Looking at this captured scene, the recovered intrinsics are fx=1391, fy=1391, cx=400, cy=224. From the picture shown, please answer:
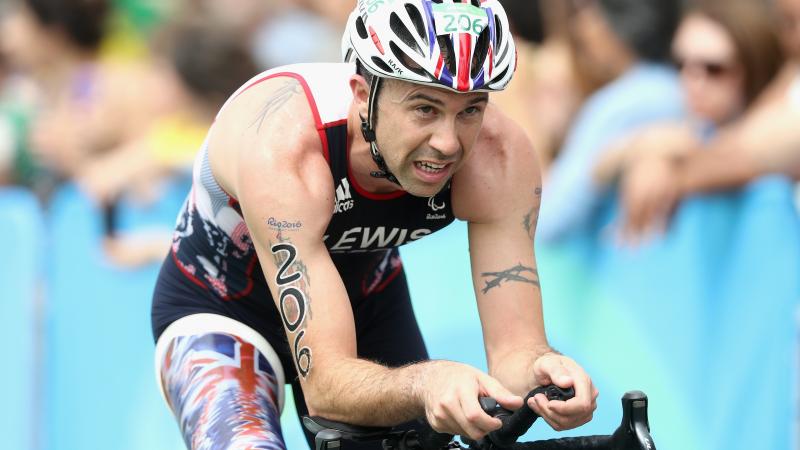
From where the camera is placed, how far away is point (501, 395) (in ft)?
12.9

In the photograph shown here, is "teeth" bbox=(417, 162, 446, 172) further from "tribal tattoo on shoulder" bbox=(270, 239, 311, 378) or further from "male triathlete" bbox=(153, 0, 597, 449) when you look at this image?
"tribal tattoo on shoulder" bbox=(270, 239, 311, 378)

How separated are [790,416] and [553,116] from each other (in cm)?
269

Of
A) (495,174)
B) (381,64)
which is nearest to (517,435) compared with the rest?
(495,174)

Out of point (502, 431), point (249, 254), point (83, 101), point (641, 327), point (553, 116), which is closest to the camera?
point (502, 431)

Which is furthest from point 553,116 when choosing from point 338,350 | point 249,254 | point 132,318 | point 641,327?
point 338,350

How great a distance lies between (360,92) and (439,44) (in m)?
0.46

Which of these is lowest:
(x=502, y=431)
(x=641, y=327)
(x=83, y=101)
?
(x=502, y=431)

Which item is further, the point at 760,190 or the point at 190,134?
the point at 190,134

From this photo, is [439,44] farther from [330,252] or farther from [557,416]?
[557,416]

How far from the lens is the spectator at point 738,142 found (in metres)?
6.82

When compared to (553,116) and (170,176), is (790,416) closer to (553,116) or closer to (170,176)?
(553,116)

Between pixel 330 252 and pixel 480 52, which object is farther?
pixel 330 252

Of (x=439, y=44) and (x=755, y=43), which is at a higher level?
(x=755, y=43)

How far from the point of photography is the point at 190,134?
29.7 ft
